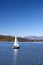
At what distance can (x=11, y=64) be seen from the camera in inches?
1885

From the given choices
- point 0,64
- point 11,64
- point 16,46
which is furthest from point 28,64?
point 16,46

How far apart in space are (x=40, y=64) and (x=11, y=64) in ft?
Answer: 28.0

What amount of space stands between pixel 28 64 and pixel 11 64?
498 cm

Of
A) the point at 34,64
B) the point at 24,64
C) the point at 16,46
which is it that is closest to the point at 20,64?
the point at 24,64

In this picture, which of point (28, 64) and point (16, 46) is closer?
point (28, 64)

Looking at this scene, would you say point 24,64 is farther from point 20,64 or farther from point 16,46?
point 16,46

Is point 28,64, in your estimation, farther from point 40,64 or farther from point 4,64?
point 4,64

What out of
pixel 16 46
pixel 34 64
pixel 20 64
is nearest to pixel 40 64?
pixel 34 64

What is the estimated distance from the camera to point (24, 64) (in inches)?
1890

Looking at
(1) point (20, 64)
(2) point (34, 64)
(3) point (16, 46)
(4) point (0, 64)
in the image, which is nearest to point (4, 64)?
(4) point (0, 64)

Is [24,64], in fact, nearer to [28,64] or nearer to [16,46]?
[28,64]

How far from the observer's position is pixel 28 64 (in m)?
47.8

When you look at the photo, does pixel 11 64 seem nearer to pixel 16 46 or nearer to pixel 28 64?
pixel 28 64

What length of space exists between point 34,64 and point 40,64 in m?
1.87
